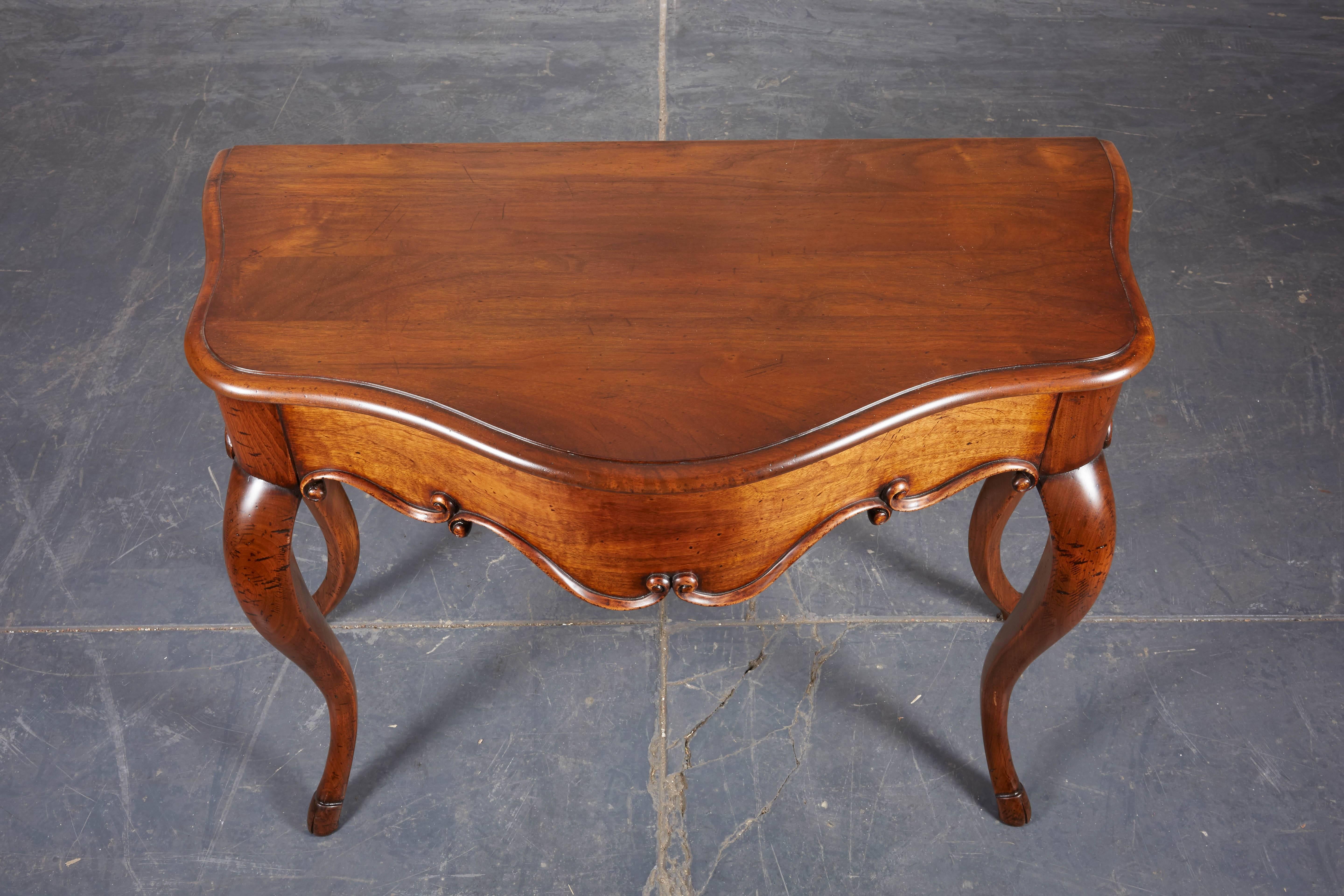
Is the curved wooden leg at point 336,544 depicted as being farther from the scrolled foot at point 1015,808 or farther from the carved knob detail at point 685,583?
the scrolled foot at point 1015,808

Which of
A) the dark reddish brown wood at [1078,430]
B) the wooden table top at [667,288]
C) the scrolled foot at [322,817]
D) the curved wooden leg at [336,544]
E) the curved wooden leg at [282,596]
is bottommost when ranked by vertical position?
the scrolled foot at [322,817]

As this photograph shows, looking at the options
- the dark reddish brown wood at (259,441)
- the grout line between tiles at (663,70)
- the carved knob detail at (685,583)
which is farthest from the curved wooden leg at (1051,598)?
the grout line between tiles at (663,70)

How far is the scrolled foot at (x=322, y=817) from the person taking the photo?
152 centimetres

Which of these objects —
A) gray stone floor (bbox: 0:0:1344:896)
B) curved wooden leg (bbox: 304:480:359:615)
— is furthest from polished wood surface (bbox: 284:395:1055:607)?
gray stone floor (bbox: 0:0:1344:896)

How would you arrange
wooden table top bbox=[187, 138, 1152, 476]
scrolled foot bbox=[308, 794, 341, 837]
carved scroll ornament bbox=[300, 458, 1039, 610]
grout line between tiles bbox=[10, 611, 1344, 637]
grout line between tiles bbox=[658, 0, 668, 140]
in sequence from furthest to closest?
grout line between tiles bbox=[658, 0, 668, 140], grout line between tiles bbox=[10, 611, 1344, 637], scrolled foot bbox=[308, 794, 341, 837], carved scroll ornament bbox=[300, 458, 1039, 610], wooden table top bbox=[187, 138, 1152, 476]

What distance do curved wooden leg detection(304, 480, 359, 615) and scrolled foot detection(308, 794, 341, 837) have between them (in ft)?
0.91

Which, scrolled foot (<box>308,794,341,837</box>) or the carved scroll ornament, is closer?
the carved scroll ornament

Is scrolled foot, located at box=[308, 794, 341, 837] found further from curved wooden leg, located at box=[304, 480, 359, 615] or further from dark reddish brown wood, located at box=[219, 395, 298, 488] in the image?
dark reddish brown wood, located at box=[219, 395, 298, 488]

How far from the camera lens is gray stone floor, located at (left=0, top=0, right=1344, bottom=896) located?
1521 mm

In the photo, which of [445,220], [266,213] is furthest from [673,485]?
[266,213]

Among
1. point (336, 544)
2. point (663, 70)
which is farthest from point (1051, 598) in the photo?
point (663, 70)

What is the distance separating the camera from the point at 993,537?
5.43 ft

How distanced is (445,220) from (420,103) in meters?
1.91

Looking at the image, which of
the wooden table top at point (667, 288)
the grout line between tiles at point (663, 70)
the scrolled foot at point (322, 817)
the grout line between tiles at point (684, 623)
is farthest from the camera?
the grout line between tiles at point (663, 70)
